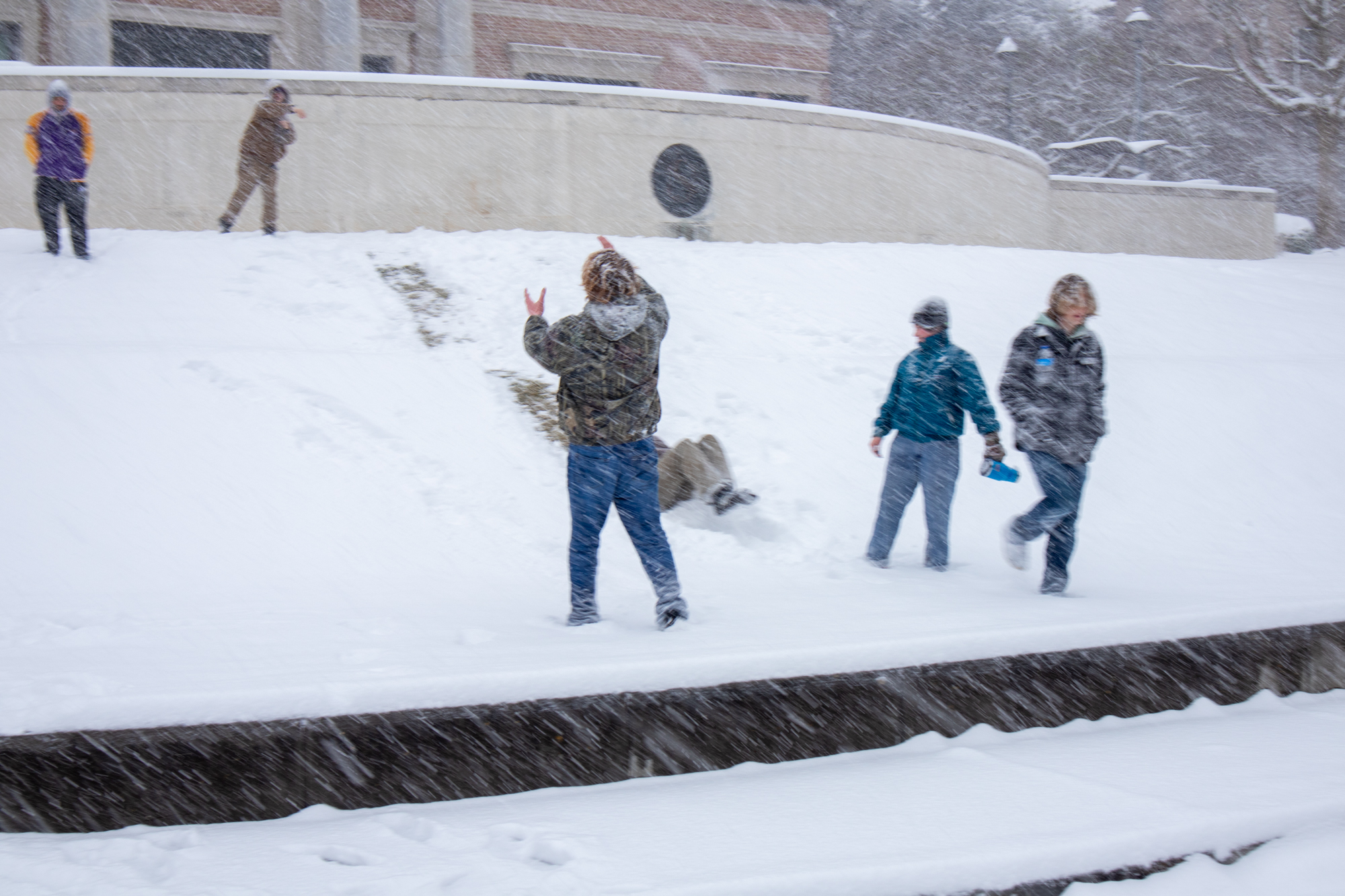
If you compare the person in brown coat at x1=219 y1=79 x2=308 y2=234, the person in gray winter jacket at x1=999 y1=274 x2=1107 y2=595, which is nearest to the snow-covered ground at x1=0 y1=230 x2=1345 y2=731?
the person in gray winter jacket at x1=999 y1=274 x2=1107 y2=595

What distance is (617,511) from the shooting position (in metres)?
4.48

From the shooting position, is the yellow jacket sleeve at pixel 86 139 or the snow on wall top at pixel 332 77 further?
the snow on wall top at pixel 332 77

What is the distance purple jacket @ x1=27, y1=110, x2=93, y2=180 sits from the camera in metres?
9.41

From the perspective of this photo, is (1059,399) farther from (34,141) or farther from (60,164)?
(34,141)

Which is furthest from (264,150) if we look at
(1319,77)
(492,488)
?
(1319,77)

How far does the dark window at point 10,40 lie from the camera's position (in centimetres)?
1744

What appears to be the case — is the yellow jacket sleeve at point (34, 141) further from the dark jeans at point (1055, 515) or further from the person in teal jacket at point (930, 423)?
the dark jeans at point (1055, 515)

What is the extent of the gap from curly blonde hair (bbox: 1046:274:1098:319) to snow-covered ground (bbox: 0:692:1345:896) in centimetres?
227

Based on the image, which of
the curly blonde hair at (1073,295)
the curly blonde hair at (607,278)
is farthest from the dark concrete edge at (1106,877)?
the curly blonde hair at (1073,295)

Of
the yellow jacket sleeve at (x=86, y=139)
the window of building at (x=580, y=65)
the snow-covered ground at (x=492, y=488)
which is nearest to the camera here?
the snow-covered ground at (x=492, y=488)

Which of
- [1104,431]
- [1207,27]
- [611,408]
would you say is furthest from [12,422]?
[1207,27]

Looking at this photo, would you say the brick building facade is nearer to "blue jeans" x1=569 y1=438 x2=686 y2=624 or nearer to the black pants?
the black pants

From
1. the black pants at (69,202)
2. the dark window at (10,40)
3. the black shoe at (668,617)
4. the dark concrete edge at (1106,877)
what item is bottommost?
the dark concrete edge at (1106,877)

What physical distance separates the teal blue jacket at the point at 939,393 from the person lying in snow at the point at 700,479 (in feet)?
3.77
